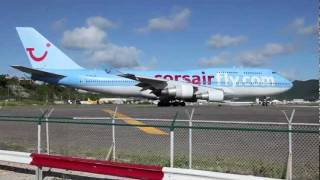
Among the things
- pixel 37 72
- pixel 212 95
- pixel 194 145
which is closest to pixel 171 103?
pixel 212 95

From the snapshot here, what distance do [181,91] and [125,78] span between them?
21.7ft

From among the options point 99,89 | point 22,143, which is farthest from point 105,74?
point 22,143

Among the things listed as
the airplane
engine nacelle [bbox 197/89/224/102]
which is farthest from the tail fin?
engine nacelle [bbox 197/89/224/102]

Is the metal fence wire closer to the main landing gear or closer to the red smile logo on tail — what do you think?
the main landing gear

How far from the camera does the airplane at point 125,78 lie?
43219 millimetres

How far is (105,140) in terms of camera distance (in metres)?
14.3

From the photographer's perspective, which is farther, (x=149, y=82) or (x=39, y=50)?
(x=39, y=50)

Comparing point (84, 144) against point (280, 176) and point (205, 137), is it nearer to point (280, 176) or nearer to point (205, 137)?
point (205, 137)

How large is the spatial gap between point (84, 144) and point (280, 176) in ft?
20.6

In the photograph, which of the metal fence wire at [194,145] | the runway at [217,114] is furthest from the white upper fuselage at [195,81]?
the metal fence wire at [194,145]

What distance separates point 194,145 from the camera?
12531 mm

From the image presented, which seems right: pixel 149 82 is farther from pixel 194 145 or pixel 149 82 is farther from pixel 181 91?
pixel 194 145

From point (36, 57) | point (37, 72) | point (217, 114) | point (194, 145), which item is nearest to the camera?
point (194, 145)

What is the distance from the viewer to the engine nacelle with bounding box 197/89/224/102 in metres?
40.3
